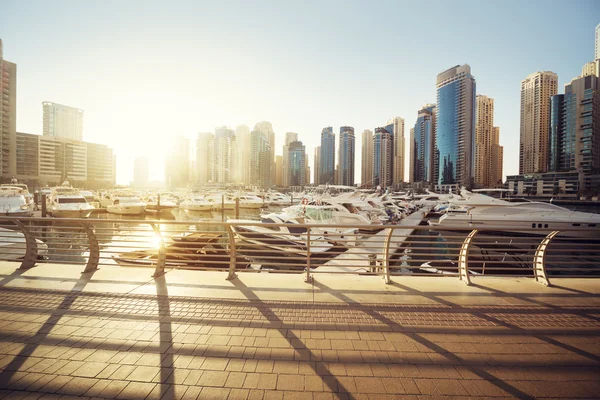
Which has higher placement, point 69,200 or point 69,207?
point 69,200

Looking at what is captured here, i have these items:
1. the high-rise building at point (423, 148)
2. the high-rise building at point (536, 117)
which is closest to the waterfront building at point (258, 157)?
the high-rise building at point (423, 148)

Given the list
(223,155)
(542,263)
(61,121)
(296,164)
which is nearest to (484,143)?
(296,164)

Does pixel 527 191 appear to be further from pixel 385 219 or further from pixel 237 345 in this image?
pixel 237 345

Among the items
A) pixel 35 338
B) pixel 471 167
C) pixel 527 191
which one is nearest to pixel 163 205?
pixel 35 338

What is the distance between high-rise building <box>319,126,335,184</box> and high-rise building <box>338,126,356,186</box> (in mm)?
13456

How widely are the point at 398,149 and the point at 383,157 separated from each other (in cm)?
1644

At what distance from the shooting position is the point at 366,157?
584ft

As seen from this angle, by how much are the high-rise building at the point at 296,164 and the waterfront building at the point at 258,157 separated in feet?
97.1

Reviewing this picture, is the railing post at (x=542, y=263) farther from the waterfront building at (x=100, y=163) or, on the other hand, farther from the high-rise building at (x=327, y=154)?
the high-rise building at (x=327, y=154)

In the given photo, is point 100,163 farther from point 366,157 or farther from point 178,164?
point 366,157

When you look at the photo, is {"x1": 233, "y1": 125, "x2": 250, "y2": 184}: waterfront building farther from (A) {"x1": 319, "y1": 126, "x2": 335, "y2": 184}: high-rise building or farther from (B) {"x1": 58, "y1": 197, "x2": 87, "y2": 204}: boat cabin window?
(B) {"x1": 58, "y1": 197, "x2": 87, "y2": 204}: boat cabin window

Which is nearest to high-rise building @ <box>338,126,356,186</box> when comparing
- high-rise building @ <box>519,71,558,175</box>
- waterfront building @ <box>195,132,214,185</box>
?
waterfront building @ <box>195,132,214,185</box>

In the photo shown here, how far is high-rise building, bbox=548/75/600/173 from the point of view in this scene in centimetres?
11075

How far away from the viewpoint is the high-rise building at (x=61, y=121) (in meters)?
184
